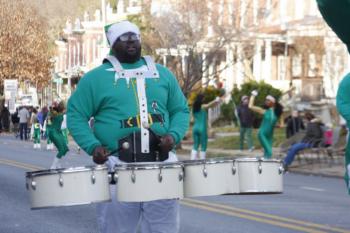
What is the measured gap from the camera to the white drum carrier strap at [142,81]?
22.3ft

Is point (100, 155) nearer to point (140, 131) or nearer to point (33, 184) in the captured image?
point (140, 131)

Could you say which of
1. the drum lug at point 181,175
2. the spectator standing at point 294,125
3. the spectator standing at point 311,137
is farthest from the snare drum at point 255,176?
the spectator standing at point 294,125

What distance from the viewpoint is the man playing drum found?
266 inches

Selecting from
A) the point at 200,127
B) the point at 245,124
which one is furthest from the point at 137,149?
the point at 245,124

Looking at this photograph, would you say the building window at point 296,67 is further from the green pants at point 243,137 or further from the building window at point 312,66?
the green pants at point 243,137

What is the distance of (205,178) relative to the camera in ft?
21.6

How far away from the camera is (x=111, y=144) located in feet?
22.6

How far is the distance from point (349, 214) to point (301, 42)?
3332cm

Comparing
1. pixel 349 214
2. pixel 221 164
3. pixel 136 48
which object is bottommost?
pixel 349 214

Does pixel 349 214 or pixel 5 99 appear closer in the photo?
pixel 349 214

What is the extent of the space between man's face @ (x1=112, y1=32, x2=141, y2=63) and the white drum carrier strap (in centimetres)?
7

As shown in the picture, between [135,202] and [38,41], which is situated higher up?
[38,41]

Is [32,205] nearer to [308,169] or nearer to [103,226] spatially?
[103,226]

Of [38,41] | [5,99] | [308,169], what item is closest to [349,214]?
A: [308,169]
